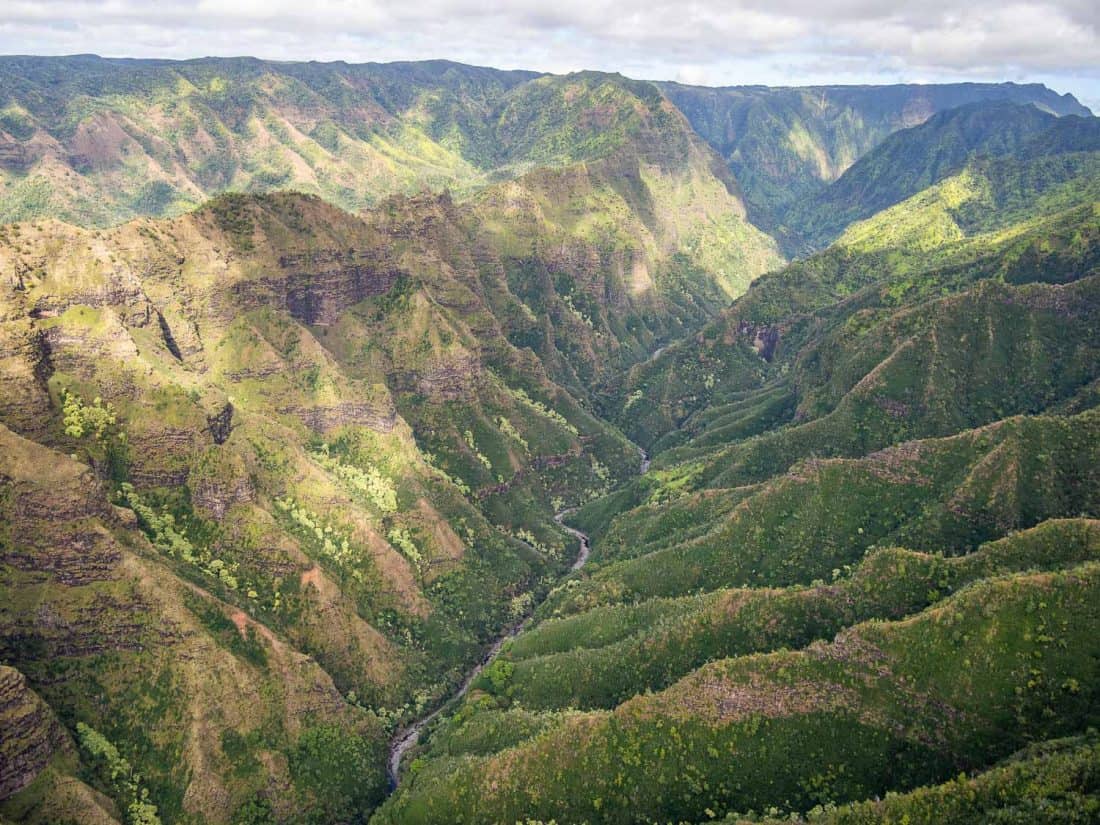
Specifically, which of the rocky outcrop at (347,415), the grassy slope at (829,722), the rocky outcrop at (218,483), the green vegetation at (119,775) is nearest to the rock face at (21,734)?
the green vegetation at (119,775)

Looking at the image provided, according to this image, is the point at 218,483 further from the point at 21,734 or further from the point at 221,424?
the point at 21,734

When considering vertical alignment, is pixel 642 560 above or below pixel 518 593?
above

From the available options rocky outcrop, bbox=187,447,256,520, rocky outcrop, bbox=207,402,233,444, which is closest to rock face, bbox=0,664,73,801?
rocky outcrop, bbox=187,447,256,520

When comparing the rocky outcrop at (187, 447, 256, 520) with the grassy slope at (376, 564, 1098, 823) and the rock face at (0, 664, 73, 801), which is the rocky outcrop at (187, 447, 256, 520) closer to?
the rock face at (0, 664, 73, 801)

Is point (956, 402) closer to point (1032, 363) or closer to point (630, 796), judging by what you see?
point (1032, 363)

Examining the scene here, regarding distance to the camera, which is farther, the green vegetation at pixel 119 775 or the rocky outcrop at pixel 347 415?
the rocky outcrop at pixel 347 415

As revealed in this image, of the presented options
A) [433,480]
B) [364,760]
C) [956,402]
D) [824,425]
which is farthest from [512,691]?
[956,402]

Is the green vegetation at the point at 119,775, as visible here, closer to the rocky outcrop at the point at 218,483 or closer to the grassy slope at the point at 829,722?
the grassy slope at the point at 829,722

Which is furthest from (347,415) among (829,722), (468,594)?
(829,722)
